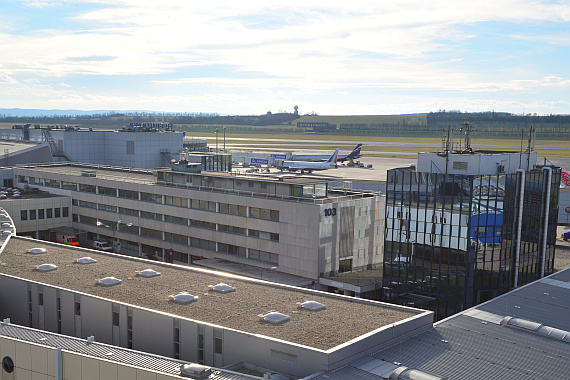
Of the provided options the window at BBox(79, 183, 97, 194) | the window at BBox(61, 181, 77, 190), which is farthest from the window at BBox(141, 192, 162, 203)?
the window at BBox(61, 181, 77, 190)

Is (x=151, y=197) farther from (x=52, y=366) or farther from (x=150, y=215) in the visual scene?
(x=52, y=366)

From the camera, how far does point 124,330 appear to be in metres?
33.0

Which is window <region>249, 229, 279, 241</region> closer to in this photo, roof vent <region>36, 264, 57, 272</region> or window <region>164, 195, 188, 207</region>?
window <region>164, 195, 188, 207</region>

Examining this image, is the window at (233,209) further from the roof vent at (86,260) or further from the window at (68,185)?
the window at (68,185)

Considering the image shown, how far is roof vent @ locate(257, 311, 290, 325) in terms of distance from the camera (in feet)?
102

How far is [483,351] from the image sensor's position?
29.9m

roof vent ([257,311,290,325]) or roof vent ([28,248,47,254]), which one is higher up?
roof vent ([257,311,290,325])

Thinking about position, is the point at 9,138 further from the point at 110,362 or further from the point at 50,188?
the point at 110,362

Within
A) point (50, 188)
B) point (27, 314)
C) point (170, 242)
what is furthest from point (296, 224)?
point (50, 188)

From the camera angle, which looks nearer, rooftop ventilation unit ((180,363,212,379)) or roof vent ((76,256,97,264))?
rooftop ventilation unit ((180,363,212,379))

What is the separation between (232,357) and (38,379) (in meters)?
8.86

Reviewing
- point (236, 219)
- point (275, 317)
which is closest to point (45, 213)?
point (236, 219)

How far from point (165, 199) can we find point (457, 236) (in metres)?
38.9

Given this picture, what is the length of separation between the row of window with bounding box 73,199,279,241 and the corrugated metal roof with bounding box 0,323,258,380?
34167 millimetres
